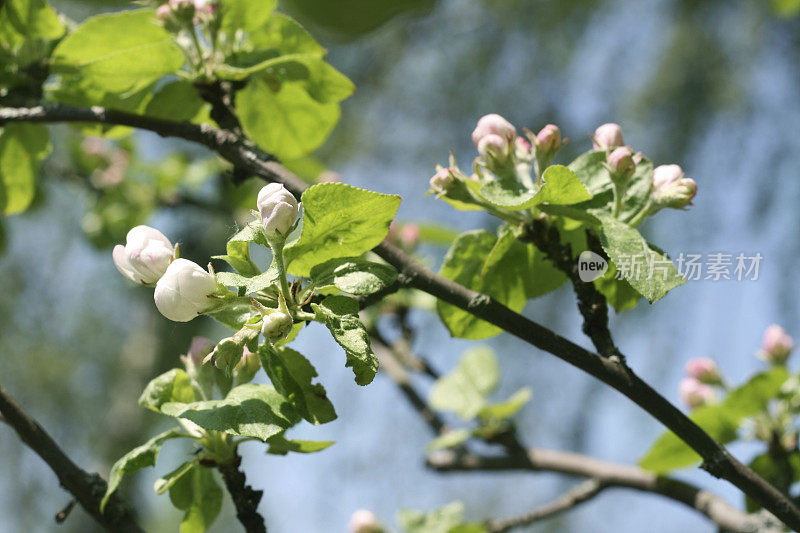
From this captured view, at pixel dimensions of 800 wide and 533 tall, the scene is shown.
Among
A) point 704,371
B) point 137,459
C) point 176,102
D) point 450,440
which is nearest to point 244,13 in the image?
point 176,102

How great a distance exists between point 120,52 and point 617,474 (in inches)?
30.8

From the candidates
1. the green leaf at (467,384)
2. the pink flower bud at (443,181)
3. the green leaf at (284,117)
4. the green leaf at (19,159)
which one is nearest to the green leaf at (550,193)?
the pink flower bud at (443,181)

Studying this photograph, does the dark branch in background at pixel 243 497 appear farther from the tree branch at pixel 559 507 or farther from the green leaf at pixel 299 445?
the tree branch at pixel 559 507

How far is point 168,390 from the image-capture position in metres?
0.60

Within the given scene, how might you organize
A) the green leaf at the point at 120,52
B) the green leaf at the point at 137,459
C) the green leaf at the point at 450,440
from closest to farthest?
1. the green leaf at the point at 137,459
2. the green leaf at the point at 120,52
3. the green leaf at the point at 450,440

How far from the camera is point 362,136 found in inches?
124

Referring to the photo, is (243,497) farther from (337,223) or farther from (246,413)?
(337,223)

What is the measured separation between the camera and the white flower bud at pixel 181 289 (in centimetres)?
47

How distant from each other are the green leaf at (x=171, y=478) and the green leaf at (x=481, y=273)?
0.24 meters

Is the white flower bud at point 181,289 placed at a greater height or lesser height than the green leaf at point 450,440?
greater

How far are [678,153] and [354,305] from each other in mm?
2403

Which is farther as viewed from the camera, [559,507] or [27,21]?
[559,507]

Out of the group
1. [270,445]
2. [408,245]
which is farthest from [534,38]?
[270,445]

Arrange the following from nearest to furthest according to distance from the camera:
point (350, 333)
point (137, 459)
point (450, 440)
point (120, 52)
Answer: point (350, 333), point (137, 459), point (120, 52), point (450, 440)
